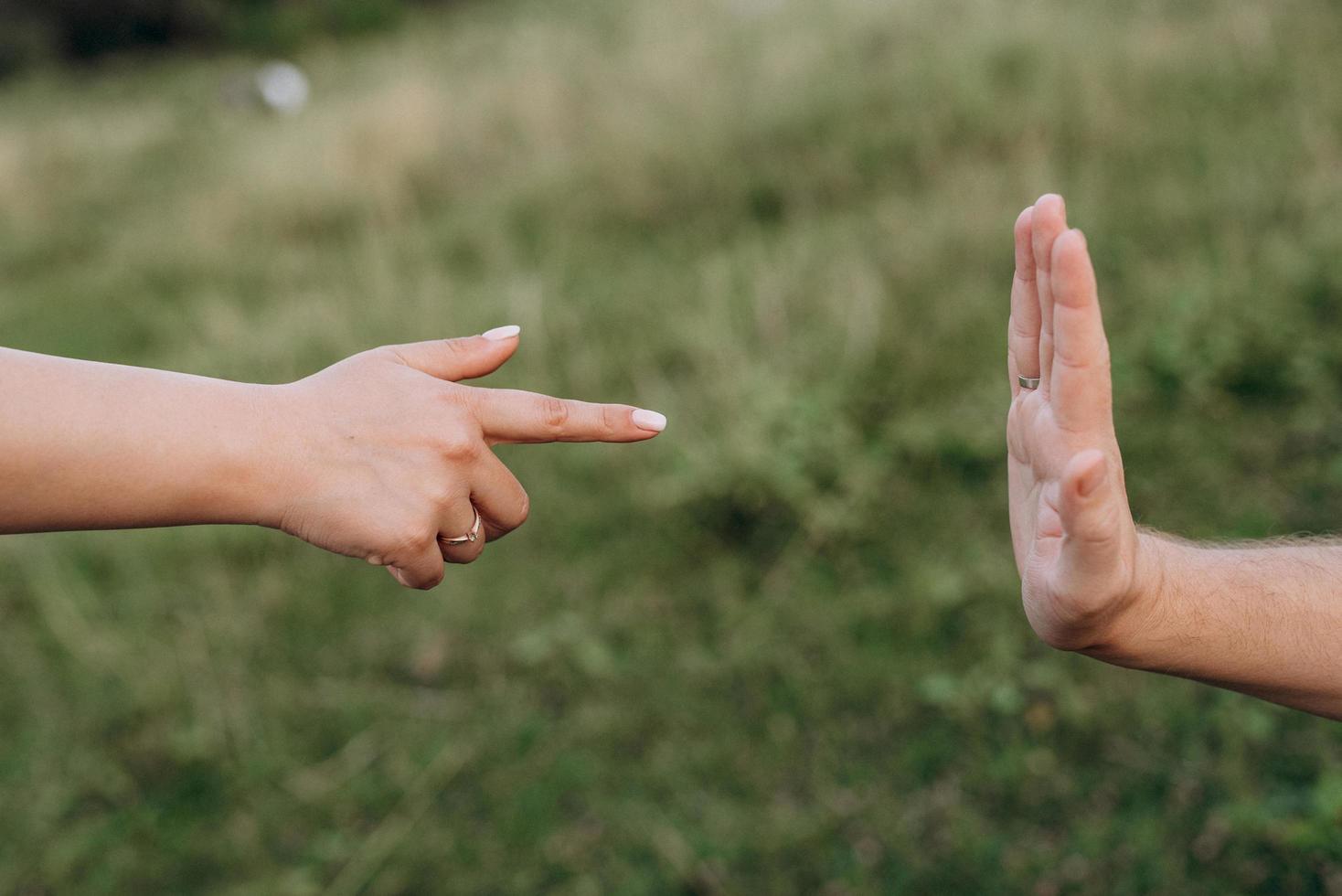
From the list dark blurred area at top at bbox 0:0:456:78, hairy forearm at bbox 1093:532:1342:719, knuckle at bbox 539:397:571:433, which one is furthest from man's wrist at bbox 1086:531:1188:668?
dark blurred area at top at bbox 0:0:456:78

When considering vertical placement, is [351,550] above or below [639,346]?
above

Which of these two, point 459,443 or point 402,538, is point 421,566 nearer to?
point 402,538

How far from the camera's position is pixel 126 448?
1512mm

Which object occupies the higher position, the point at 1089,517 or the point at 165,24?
the point at 1089,517

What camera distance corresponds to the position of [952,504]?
11.4 ft

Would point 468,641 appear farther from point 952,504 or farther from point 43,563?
point 43,563

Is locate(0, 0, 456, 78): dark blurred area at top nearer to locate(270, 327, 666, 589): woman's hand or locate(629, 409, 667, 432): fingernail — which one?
locate(270, 327, 666, 589): woman's hand

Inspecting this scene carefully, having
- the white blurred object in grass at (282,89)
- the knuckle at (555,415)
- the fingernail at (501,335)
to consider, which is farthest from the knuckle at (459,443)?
the white blurred object in grass at (282,89)

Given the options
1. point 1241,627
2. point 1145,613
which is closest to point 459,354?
point 1145,613

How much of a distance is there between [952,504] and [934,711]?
907 millimetres

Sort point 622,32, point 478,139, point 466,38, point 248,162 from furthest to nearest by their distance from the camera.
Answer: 1. point 466,38
2. point 622,32
3. point 248,162
4. point 478,139

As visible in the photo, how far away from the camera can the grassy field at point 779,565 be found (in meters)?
2.57

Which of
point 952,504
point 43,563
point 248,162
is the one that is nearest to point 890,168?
point 952,504

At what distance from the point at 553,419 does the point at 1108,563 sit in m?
0.89
